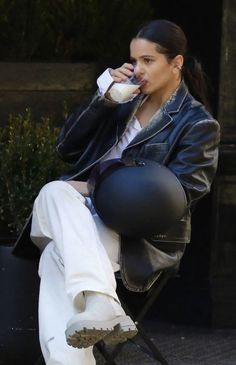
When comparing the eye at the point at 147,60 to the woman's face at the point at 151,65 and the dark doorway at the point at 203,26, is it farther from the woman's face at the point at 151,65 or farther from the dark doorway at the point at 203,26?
the dark doorway at the point at 203,26

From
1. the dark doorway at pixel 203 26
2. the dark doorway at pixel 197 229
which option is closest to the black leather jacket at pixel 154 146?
the dark doorway at pixel 197 229

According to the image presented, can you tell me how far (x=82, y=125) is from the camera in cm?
495

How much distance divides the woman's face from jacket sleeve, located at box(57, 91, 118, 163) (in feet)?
0.61

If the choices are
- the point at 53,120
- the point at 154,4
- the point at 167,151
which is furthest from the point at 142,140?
the point at 154,4

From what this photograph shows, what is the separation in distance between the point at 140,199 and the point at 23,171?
53.9 inches

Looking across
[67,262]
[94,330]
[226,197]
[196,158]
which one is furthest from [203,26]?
[94,330]

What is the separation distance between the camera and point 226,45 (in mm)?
6238

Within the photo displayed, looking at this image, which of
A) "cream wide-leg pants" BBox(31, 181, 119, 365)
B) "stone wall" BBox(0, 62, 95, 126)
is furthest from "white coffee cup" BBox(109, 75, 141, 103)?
"stone wall" BBox(0, 62, 95, 126)

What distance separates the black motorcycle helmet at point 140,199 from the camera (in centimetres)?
443

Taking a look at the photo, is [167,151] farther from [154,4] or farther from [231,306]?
[154,4]

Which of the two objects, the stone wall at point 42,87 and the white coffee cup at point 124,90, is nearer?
the white coffee cup at point 124,90

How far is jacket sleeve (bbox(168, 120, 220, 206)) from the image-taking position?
462cm

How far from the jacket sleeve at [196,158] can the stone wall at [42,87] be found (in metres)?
1.91

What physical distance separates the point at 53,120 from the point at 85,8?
80 centimetres
